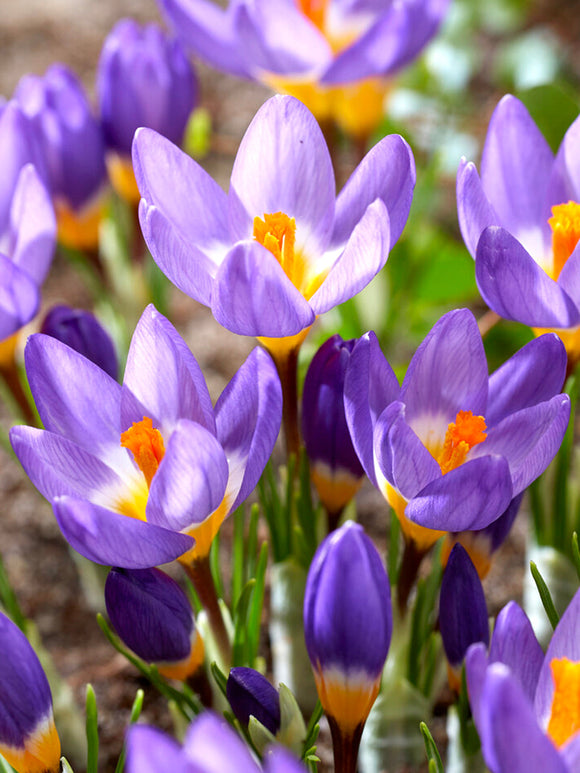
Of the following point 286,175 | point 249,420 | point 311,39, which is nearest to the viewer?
point 249,420

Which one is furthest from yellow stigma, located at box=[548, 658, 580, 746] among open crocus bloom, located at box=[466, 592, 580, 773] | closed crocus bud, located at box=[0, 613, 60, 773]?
closed crocus bud, located at box=[0, 613, 60, 773]

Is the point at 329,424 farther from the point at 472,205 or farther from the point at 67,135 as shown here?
the point at 67,135

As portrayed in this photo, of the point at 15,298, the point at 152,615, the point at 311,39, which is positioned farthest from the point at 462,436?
the point at 311,39

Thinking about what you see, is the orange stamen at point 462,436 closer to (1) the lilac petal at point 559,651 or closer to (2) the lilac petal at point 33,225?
(1) the lilac petal at point 559,651

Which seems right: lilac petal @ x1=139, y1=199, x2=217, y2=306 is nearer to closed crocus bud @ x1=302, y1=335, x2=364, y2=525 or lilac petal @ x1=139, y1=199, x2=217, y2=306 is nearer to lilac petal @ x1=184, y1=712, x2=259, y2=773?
closed crocus bud @ x1=302, y1=335, x2=364, y2=525

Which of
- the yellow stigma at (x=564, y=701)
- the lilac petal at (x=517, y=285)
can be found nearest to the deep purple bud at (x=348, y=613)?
the yellow stigma at (x=564, y=701)

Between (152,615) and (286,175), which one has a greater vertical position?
(286,175)

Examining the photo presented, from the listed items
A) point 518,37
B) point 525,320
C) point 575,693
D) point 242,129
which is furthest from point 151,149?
point 518,37
